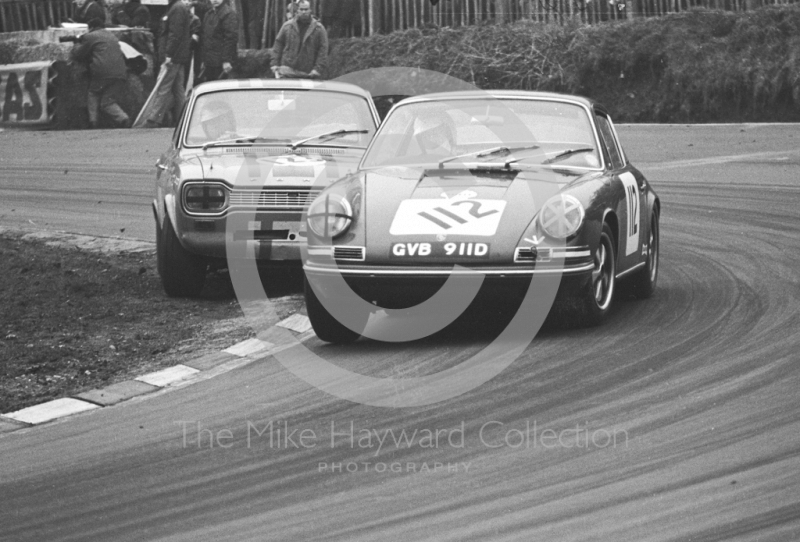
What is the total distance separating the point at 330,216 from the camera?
676cm

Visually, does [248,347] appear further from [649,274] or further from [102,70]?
[102,70]

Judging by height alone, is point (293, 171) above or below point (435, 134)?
below

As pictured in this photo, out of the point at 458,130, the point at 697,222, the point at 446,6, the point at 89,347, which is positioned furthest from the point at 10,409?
the point at 446,6

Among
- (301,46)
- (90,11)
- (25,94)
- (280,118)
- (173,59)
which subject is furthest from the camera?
(90,11)

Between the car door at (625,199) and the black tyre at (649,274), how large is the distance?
0.14 m

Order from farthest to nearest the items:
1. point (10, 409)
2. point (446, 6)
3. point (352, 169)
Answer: point (446, 6), point (352, 169), point (10, 409)

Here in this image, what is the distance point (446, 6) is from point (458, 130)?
1699 centimetres

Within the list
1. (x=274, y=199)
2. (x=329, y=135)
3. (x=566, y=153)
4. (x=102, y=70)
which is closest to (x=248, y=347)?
(x=274, y=199)

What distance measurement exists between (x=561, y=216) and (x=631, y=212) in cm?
109

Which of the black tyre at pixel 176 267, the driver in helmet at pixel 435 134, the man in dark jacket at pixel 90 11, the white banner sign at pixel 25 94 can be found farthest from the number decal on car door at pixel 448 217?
the man in dark jacket at pixel 90 11

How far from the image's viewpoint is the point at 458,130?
25.2ft

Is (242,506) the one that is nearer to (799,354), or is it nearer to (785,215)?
(799,354)

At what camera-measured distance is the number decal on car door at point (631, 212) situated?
742 cm

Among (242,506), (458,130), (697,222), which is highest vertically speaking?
(458,130)
